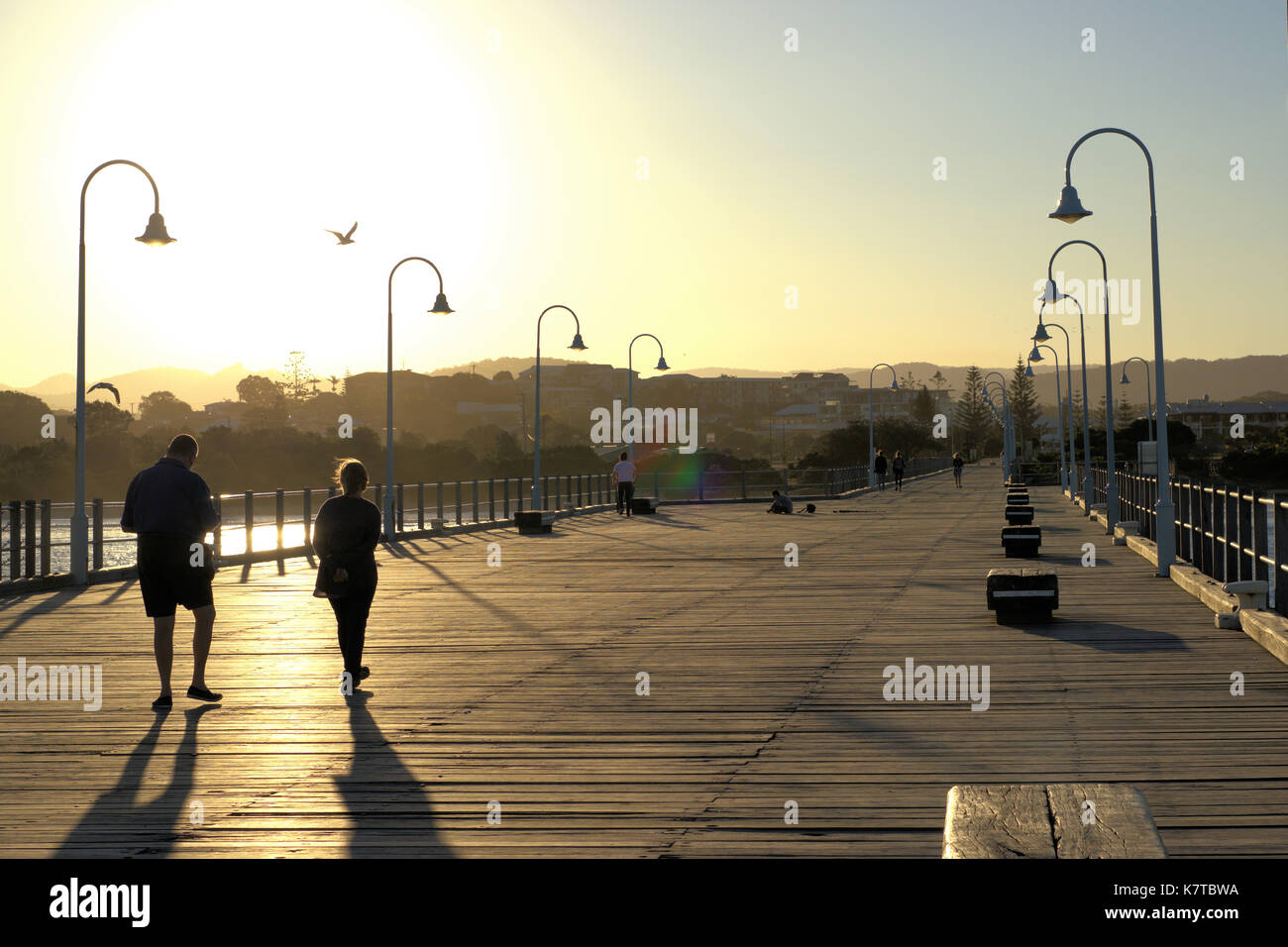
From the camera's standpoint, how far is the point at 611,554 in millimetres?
26438

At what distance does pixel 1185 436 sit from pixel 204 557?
13377cm

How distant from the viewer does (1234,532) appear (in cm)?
1798

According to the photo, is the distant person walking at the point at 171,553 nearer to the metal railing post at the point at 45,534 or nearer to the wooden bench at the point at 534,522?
the metal railing post at the point at 45,534

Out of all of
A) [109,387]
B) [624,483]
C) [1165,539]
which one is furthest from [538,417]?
[1165,539]

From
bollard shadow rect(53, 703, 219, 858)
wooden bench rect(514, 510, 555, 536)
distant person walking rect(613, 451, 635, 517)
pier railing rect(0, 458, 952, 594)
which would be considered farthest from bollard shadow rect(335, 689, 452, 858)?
distant person walking rect(613, 451, 635, 517)

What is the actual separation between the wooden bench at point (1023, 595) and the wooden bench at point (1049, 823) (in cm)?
918

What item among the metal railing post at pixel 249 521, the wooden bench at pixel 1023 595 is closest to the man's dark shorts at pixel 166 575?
the wooden bench at pixel 1023 595

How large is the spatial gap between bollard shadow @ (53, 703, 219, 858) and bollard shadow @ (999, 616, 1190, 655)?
807cm

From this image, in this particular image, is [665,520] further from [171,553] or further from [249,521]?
[171,553]

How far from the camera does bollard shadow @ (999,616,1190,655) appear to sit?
40.7 feet

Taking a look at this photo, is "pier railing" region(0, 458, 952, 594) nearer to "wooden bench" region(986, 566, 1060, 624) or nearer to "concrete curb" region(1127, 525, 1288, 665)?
"wooden bench" region(986, 566, 1060, 624)

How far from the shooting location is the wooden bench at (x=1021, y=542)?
23375mm

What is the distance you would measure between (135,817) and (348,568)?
412 centimetres
